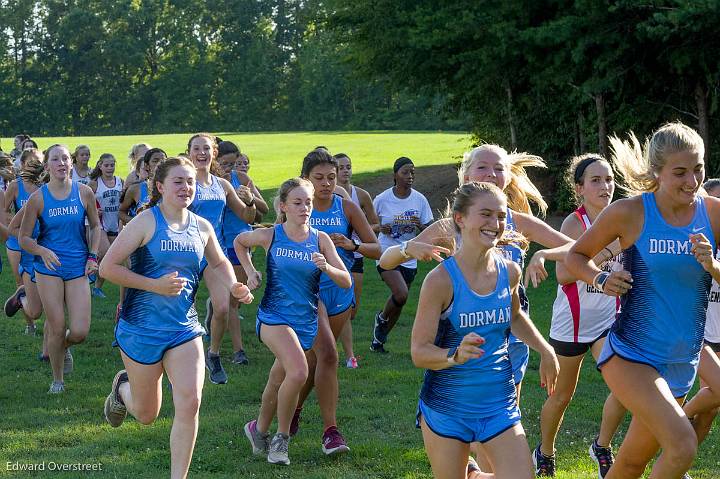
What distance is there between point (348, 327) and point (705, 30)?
7.30m

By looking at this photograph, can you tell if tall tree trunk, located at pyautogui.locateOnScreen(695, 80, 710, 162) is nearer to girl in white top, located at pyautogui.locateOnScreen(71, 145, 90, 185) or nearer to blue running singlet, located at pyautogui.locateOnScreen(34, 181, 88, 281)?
girl in white top, located at pyautogui.locateOnScreen(71, 145, 90, 185)

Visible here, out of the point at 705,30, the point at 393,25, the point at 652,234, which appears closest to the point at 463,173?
the point at 652,234

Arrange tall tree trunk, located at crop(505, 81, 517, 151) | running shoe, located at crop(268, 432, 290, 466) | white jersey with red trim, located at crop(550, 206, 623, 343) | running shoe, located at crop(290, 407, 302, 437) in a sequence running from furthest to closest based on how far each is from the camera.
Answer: tall tree trunk, located at crop(505, 81, 517, 151), running shoe, located at crop(290, 407, 302, 437), running shoe, located at crop(268, 432, 290, 466), white jersey with red trim, located at crop(550, 206, 623, 343)

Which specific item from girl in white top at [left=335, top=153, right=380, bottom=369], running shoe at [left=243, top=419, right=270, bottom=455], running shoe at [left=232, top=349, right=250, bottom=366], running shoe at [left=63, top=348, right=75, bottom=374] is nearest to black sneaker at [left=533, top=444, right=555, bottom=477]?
running shoe at [left=243, top=419, right=270, bottom=455]

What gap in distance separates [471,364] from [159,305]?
2.35 metres

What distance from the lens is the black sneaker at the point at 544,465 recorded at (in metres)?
6.94

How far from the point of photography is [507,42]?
16.9 metres

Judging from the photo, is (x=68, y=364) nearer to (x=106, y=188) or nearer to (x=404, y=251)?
(x=106, y=188)

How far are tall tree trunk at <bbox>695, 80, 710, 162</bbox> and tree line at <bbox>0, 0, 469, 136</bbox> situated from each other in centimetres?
5888

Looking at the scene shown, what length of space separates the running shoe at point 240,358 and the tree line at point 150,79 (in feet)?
214

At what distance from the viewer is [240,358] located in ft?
36.1

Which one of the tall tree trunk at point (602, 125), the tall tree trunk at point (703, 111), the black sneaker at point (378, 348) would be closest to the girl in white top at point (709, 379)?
the black sneaker at point (378, 348)

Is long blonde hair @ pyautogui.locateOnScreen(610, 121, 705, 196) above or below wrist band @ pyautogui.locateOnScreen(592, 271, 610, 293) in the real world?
above

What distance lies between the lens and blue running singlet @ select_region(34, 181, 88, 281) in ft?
32.0
